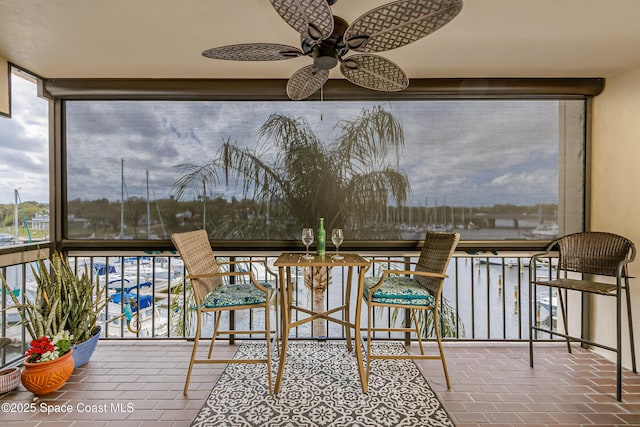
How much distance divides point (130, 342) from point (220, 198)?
1.68 metres

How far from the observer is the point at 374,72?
200 centimetres

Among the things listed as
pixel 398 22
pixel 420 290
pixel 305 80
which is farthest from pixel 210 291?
pixel 398 22

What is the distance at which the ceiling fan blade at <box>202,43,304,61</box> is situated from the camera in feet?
5.79

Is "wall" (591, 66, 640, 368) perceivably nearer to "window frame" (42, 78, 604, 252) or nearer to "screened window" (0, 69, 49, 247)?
"window frame" (42, 78, 604, 252)

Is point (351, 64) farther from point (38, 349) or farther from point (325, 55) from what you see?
point (38, 349)

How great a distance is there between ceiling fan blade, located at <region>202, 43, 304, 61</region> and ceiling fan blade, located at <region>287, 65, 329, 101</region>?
0.14 metres

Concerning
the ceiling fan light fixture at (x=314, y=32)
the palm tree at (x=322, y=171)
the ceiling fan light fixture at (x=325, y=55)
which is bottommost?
the palm tree at (x=322, y=171)

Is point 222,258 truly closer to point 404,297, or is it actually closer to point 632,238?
point 404,297

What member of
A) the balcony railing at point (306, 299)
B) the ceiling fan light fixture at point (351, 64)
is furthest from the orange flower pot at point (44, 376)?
the ceiling fan light fixture at point (351, 64)

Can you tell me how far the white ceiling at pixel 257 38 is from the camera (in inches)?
80.5

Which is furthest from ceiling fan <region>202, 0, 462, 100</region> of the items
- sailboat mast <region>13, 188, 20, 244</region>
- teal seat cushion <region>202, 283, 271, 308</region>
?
sailboat mast <region>13, 188, 20, 244</region>

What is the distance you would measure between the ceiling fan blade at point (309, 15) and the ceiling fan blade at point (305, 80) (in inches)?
13.2

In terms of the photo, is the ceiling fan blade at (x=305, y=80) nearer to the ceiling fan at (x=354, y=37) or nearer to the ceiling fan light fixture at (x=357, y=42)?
the ceiling fan at (x=354, y=37)

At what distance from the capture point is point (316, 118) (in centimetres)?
325
